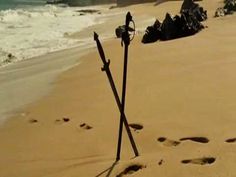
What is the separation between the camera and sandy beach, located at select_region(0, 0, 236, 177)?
423cm

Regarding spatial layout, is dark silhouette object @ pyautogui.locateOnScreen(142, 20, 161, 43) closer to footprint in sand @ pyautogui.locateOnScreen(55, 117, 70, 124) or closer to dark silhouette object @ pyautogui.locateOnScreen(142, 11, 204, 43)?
dark silhouette object @ pyautogui.locateOnScreen(142, 11, 204, 43)

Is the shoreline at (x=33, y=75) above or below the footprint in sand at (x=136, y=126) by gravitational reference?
below

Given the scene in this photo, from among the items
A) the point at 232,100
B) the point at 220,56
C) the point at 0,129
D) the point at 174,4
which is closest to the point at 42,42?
the point at 220,56

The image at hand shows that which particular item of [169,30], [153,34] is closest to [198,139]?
[169,30]

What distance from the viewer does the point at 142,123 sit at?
18.2 feet

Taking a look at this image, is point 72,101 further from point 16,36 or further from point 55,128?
point 16,36

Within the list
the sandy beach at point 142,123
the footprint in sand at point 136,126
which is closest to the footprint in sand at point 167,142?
the sandy beach at point 142,123

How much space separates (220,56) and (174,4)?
21077 millimetres

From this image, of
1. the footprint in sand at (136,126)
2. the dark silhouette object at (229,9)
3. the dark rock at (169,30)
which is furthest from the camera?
the dark silhouette object at (229,9)

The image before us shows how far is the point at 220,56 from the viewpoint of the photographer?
8.15 meters

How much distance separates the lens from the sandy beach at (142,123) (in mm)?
4234

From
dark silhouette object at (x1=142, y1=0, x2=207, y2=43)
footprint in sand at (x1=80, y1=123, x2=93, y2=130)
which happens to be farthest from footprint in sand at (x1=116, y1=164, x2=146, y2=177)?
dark silhouette object at (x1=142, y1=0, x2=207, y2=43)

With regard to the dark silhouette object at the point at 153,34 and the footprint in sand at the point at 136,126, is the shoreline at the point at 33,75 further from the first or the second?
the footprint in sand at the point at 136,126

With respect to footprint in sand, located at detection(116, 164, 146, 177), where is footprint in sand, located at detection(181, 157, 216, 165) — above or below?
above
